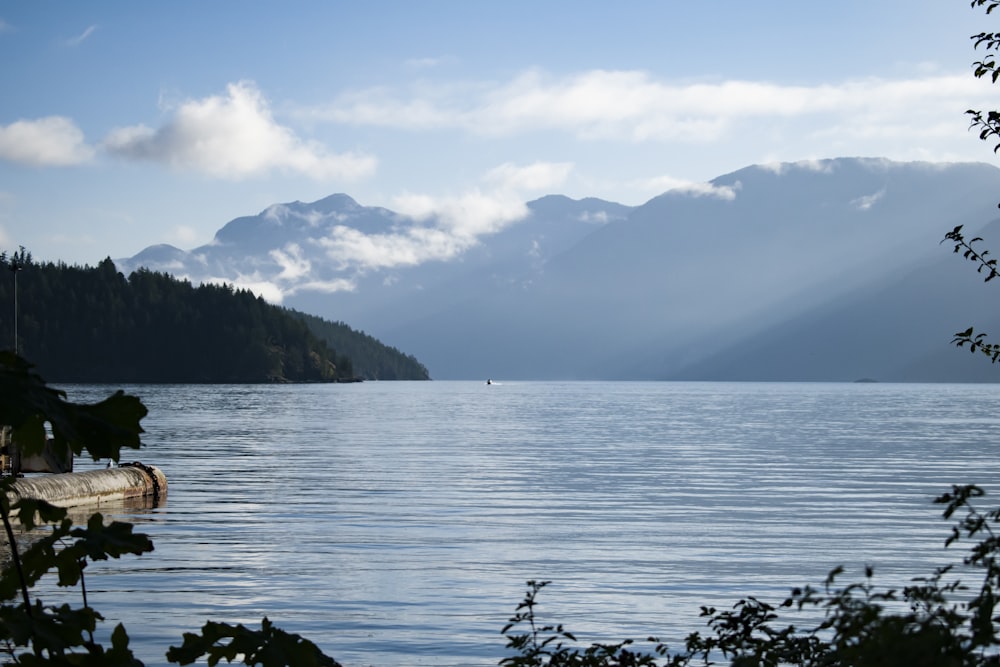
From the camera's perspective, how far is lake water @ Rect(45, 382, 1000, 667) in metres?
17.7

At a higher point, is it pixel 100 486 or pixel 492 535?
pixel 100 486

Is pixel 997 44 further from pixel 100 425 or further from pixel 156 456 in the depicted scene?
pixel 156 456

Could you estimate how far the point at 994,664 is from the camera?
470 cm

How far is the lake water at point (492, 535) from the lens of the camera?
17688 millimetres

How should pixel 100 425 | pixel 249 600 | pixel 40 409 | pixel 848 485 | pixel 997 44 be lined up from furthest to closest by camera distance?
pixel 848 485 → pixel 249 600 → pixel 997 44 → pixel 100 425 → pixel 40 409

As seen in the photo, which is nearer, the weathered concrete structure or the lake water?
the lake water

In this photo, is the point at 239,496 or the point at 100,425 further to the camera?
the point at 239,496

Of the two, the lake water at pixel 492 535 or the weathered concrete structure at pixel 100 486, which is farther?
the weathered concrete structure at pixel 100 486

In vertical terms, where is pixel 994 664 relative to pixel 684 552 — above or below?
above

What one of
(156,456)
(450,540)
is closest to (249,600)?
(450,540)

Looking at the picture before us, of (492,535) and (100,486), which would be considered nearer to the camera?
(492,535)

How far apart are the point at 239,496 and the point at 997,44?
1258 inches

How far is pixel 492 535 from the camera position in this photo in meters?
27.7

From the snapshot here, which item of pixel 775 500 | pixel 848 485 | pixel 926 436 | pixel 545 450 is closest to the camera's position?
pixel 775 500
